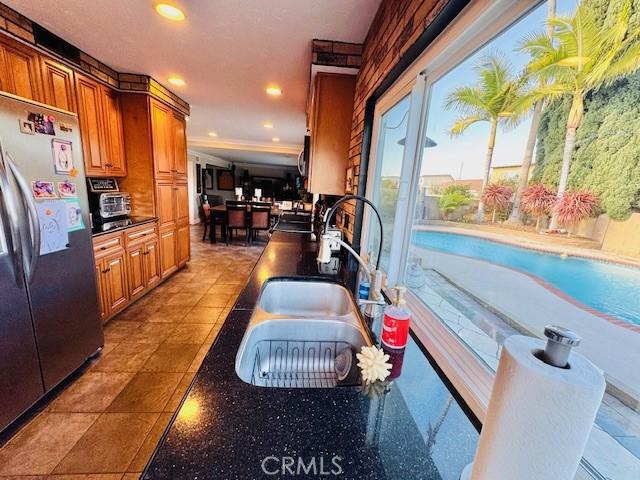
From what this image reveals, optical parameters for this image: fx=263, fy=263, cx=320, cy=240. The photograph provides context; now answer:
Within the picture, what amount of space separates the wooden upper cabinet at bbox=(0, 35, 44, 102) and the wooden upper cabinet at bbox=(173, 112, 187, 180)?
157 centimetres

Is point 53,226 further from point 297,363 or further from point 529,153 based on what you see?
point 529,153

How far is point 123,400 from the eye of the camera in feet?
5.49

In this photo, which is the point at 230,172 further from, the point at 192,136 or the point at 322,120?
the point at 322,120

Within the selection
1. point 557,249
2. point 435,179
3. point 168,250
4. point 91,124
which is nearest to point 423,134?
point 435,179

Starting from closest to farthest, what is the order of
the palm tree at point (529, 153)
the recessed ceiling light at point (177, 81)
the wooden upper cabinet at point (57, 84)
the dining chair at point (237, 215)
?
the palm tree at point (529, 153)
the wooden upper cabinet at point (57, 84)
the recessed ceiling light at point (177, 81)
the dining chair at point (237, 215)

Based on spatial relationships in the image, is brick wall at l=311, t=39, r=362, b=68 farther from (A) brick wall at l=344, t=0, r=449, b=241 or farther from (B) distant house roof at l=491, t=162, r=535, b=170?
(B) distant house roof at l=491, t=162, r=535, b=170

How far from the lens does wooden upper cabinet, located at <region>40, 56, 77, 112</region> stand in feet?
6.90

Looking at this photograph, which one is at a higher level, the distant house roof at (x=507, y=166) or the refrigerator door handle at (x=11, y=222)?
the distant house roof at (x=507, y=166)

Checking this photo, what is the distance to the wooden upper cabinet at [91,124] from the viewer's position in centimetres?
246

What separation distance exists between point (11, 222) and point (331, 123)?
2029 millimetres

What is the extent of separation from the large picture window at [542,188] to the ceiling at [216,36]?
1.02 m

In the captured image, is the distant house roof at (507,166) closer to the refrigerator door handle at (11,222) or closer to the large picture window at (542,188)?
the large picture window at (542,188)

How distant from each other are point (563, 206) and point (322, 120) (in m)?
1.89

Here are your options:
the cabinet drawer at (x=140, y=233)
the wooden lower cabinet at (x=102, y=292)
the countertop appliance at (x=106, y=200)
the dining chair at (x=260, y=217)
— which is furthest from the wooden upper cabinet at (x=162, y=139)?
the dining chair at (x=260, y=217)
